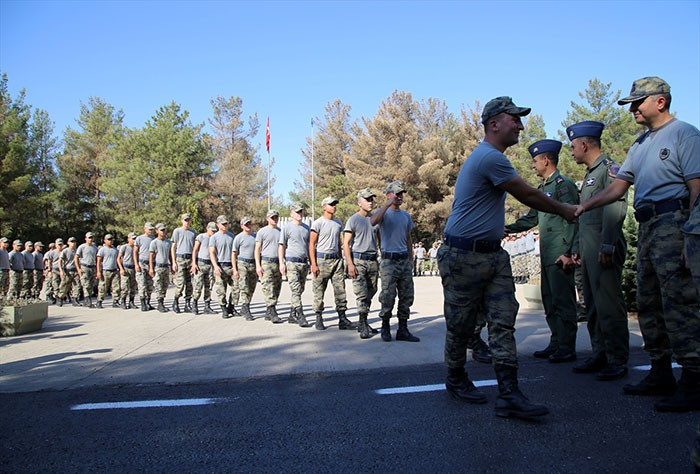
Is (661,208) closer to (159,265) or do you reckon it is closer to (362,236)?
(362,236)

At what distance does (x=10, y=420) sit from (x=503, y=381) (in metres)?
3.63

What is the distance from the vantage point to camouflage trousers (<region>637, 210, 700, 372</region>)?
141 inches

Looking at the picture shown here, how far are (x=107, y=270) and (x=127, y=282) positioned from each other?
39.2 inches

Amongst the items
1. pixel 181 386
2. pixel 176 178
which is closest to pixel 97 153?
pixel 176 178

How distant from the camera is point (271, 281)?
30.7 ft

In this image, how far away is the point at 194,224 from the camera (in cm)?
3044

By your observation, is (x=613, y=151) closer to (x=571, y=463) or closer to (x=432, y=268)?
(x=432, y=268)

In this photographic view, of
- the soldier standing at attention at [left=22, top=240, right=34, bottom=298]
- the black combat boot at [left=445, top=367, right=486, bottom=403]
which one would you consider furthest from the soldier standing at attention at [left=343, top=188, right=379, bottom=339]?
the soldier standing at attention at [left=22, top=240, right=34, bottom=298]

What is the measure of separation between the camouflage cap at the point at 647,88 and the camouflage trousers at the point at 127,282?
39.0 ft

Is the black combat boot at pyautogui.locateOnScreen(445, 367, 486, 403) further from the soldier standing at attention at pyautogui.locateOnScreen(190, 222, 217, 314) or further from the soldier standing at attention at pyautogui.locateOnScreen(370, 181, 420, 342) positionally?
the soldier standing at attention at pyautogui.locateOnScreen(190, 222, 217, 314)

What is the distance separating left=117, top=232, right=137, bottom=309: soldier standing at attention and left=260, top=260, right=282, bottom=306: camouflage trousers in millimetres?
5092

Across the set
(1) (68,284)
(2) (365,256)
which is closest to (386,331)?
(2) (365,256)

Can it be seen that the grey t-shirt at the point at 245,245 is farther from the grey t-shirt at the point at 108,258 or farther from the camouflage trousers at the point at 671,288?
the camouflage trousers at the point at 671,288

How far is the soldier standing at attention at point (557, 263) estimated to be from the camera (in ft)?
17.0
